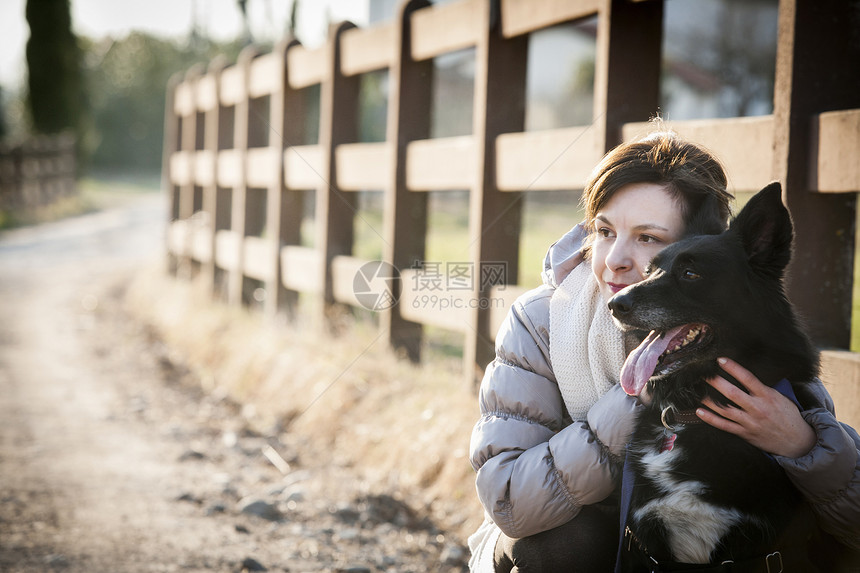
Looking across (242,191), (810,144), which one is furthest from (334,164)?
(810,144)

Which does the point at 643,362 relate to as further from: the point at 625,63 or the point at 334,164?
the point at 334,164

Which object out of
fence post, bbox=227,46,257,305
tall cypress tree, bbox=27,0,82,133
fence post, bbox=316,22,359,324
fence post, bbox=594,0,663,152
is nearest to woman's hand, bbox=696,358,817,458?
fence post, bbox=594,0,663,152

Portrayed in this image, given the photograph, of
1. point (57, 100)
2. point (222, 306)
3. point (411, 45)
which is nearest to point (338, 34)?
point (411, 45)

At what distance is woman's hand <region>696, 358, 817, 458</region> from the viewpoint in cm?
175

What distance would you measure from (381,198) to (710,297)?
15915mm

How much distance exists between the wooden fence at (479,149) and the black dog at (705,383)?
2.85 ft

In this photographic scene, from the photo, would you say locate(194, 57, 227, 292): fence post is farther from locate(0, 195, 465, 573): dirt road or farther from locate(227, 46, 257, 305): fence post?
locate(0, 195, 465, 573): dirt road

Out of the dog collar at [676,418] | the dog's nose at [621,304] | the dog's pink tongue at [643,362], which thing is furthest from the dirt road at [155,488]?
the dog's nose at [621,304]

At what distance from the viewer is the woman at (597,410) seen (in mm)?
1768

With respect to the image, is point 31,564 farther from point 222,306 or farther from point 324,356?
point 222,306

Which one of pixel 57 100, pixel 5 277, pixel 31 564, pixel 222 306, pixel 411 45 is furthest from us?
pixel 57 100

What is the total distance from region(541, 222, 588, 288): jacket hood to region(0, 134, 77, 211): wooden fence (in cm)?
2050

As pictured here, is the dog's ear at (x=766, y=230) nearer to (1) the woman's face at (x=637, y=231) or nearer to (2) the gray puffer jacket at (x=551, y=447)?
(1) the woman's face at (x=637, y=231)

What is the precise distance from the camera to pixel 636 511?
191 centimetres
